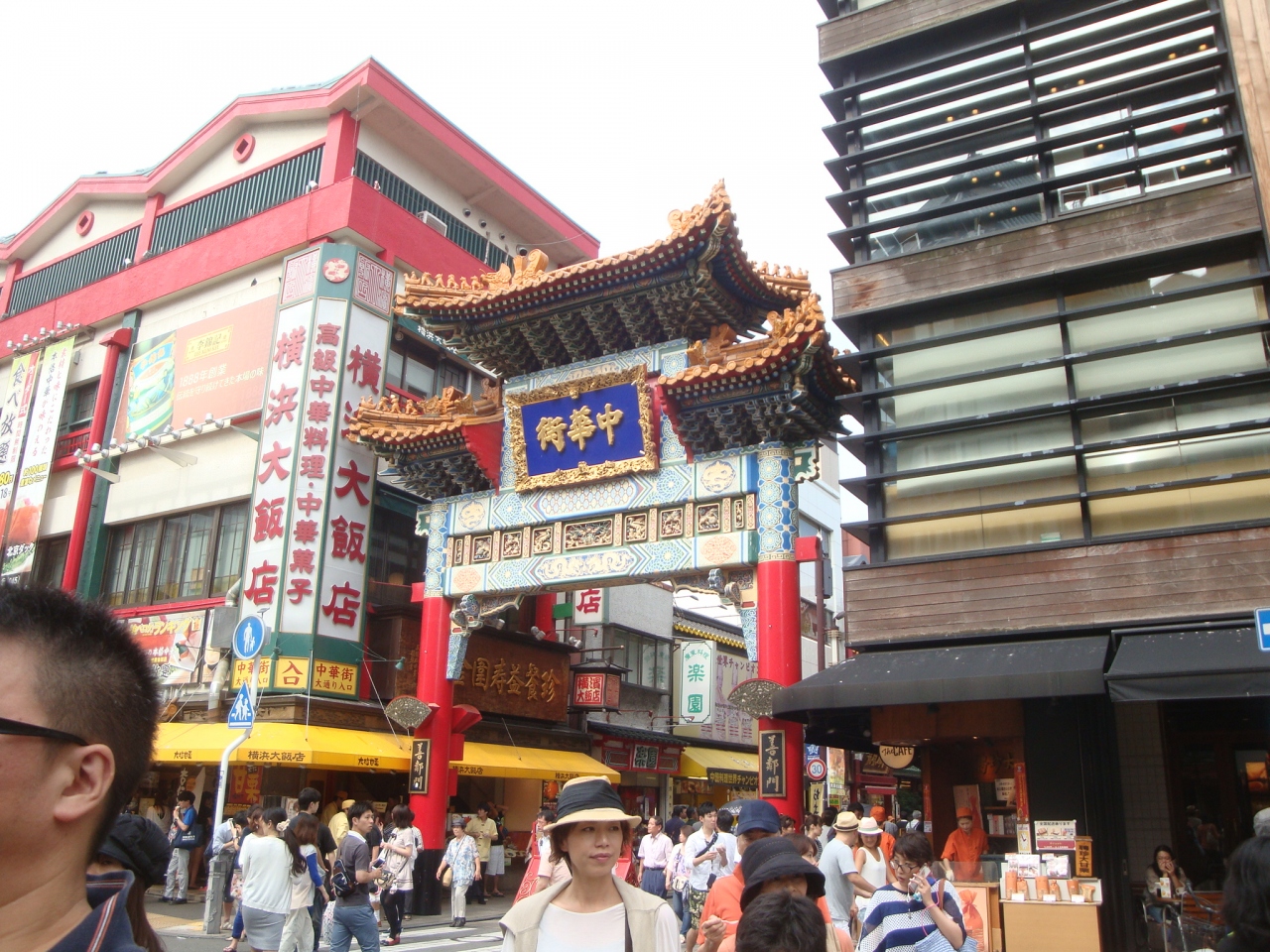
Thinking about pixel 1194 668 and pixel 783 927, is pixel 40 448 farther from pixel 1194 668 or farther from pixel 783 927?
pixel 783 927

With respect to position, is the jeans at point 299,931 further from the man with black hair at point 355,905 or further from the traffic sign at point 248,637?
the traffic sign at point 248,637

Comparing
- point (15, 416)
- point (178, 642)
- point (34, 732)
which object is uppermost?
point (15, 416)

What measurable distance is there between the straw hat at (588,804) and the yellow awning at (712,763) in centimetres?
2513

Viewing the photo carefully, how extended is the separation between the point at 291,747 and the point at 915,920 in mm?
13687

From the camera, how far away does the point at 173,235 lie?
2503 centimetres

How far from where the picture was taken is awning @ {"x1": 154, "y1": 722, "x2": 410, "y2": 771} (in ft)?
54.7

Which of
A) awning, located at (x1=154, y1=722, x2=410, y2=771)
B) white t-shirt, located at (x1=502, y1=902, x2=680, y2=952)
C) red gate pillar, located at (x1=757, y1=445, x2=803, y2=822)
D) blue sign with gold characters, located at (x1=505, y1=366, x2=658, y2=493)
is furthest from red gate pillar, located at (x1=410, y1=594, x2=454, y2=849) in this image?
white t-shirt, located at (x1=502, y1=902, x2=680, y2=952)

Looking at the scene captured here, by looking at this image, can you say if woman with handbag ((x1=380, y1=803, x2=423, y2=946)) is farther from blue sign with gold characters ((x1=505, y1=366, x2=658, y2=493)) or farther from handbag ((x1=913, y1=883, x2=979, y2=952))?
handbag ((x1=913, y1=883, x2=979, y2=952))

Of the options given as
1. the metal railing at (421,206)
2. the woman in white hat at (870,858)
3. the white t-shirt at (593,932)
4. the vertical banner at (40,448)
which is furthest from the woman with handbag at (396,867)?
the vertical banner at (40,448)

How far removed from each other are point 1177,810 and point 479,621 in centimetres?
1108

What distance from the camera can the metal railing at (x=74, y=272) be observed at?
26.3 metres

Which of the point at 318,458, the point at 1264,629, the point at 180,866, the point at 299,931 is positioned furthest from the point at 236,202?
the point at 1264,629

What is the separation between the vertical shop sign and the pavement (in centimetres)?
1112

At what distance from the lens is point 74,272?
2742 cm
